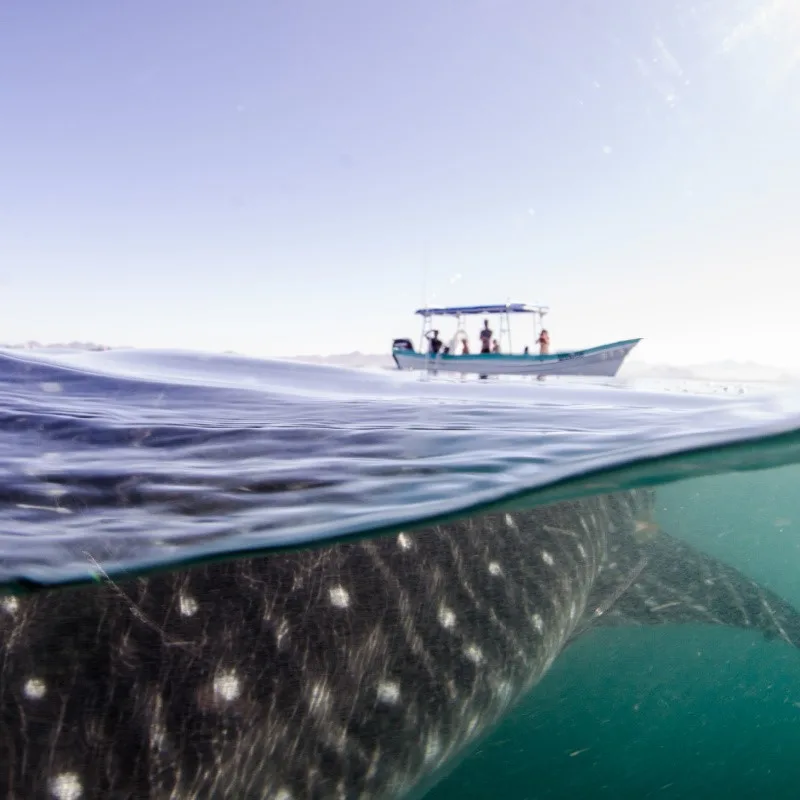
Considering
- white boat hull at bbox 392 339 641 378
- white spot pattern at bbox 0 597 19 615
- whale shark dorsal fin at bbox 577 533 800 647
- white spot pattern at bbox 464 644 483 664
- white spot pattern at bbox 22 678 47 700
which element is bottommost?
whale shark dorsal fin at bbox 577 533 800 647

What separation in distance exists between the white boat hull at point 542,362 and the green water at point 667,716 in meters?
22.6

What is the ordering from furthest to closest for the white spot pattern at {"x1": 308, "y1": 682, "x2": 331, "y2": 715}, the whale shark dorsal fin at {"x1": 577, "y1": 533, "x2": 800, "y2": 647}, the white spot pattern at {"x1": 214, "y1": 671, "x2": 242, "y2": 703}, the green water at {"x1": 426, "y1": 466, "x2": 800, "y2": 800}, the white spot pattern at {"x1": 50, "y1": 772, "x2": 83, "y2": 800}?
1. the whale shark dorsal fin at {"x1": 577, "y1": 533, "x2": 800, "y2": 647}
2. the green water at {"x1": 426, "y1": 466, "x2": 800, "y2": 800}
3. the white spot pattern at {"x1": 308, "y1": 682, "x2": 331, "y2": 715}
4. the white spot pattern at {"x1": 214, "y1": 671, "x2": 242, "y2": 703}
5. the white spot pattern at {"x1": 50, "y1": 772, "x2": 83, "y2": 800}

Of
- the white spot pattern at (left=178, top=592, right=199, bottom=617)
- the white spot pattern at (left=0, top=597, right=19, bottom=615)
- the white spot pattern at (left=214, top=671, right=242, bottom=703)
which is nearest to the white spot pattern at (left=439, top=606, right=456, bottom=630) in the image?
the white spot pattern at (left=214, top=671, right=242, bottom=703)

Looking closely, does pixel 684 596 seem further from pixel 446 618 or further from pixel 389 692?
pixel 389 692

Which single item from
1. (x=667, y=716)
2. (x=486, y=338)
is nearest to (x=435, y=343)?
(x=486, y=338)

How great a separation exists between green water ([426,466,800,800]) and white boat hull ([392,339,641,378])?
22636mm

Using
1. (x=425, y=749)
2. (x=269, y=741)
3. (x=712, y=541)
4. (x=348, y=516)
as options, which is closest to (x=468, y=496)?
(x=348, y=516)

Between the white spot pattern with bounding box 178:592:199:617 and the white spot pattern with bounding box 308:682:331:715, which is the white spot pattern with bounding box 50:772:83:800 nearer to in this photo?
the white spot pattern with bounding box 178:592:199:617

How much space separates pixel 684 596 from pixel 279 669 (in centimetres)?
500

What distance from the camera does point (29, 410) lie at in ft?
19.2

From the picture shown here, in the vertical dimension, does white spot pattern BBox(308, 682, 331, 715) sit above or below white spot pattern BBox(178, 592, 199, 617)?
below

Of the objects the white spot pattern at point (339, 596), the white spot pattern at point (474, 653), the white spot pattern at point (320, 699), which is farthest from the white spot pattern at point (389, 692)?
the white spot pattern at point (474, 653)

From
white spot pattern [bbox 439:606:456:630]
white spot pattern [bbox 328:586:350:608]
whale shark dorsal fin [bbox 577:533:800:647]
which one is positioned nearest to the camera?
white spot pattern [bbox 328:586:350:608]

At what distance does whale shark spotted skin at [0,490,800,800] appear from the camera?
7.69ft
